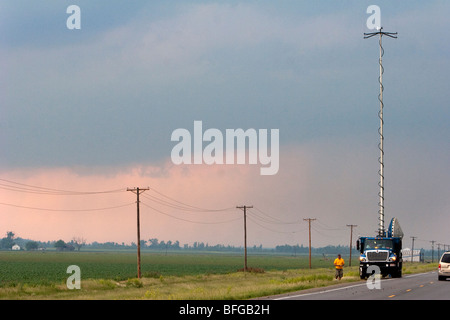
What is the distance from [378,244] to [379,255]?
85 cm

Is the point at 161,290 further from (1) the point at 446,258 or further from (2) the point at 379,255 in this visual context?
(1) the point at 446,258

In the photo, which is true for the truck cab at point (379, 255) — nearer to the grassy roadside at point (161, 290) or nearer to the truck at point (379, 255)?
the truck at point (379, 255)

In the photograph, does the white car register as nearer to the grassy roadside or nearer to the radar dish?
the grassy roadside

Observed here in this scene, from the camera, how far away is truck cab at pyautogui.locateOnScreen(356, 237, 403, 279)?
4517cm

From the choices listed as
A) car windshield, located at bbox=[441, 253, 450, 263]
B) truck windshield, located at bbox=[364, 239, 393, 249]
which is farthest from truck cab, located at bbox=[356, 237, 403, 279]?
car windshield, located at bbox=[441, 253, 450, 263]

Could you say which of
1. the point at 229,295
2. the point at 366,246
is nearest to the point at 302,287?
→ the point at 229,295

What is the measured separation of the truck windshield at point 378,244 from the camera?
1794 inches

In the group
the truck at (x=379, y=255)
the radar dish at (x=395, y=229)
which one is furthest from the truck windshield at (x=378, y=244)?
the radar dish at (x=395, y=229)

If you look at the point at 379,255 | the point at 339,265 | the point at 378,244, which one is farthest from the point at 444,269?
the point at 339,265

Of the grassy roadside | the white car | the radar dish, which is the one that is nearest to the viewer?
the grassy roadside
